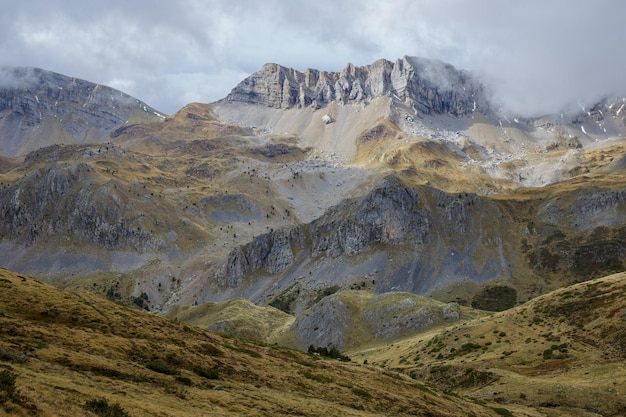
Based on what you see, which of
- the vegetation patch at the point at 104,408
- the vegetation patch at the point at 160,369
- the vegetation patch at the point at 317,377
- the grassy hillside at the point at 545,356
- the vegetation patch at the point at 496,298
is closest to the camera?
the vegetation patch at the point at 104,408

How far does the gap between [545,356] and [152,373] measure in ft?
161

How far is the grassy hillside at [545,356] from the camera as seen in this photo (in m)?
46.4

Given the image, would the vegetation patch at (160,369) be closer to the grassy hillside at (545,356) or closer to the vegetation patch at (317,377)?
the vegetation patch at (317,377)

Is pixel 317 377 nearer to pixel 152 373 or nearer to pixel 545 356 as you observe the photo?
pixel 152 373

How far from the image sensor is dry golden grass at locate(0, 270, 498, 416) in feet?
80.1

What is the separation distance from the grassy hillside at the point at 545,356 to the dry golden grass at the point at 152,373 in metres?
8.90

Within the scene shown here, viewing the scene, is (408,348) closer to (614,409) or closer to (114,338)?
(614,409)

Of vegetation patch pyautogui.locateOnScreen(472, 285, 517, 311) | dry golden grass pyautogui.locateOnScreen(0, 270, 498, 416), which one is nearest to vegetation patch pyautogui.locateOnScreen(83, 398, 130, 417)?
dry golden grass pyautogui.locateOnScreen(0, 270, 498, 416)

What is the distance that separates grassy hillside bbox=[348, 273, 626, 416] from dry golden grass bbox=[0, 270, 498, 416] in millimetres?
8898

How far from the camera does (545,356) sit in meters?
59.0

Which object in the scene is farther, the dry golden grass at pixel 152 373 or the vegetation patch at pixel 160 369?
the vegetation patch at pixel 160 369

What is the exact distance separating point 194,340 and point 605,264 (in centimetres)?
19491

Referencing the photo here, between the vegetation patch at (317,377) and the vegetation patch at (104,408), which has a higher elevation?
the vegetation patch at (317,377)

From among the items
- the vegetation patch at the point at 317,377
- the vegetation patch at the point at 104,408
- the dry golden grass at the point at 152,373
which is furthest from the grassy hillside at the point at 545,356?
the vegetation patch at the point at 104,408
